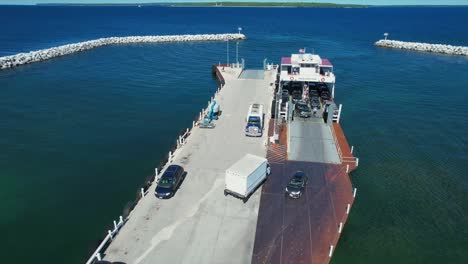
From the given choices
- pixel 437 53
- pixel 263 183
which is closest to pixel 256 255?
pixel 263 183

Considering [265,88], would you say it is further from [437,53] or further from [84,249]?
[437,53]

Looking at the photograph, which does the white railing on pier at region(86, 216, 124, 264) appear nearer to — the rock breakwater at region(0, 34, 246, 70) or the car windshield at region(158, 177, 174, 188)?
the car windshield at region(158, 177, 174, 188)

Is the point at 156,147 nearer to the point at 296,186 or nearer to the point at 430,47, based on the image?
the point at 296,186

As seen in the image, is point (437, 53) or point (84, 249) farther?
point (437, 53)

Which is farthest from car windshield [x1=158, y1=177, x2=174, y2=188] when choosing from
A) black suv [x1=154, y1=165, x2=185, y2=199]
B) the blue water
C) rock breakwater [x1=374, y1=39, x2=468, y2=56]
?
rock breakwater [x1=374, y1=39, x2=468, y2=56]

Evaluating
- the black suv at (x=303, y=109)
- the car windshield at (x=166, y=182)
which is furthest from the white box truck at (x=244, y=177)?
the black suv at (x=303, y=109)

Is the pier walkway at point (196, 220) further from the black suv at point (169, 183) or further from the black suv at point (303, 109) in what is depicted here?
the black suv at point (303, 109)
